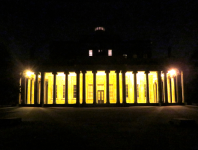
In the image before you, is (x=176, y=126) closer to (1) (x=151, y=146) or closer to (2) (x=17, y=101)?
(1) (x=151, y=146)

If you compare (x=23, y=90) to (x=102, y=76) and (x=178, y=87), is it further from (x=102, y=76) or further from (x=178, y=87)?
(x=178, y=87)

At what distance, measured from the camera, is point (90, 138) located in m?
8.73

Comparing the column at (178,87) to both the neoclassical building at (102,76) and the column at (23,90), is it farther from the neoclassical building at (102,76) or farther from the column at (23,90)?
the column at (23,90)

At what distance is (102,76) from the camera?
37.4 meters

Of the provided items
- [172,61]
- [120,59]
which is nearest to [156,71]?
[172,61]

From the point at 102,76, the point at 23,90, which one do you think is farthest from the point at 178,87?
the point at 23,90

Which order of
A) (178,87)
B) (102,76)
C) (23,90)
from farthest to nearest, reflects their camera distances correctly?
(102,76), (23,90), (178,87)

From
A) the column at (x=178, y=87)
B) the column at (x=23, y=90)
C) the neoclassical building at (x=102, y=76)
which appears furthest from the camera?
the column at (x=23, y=90)

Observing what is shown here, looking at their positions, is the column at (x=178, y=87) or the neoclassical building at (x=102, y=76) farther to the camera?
the column at (x=178, y=87)

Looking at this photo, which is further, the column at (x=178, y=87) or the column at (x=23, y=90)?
the column at (x=23, y=90)

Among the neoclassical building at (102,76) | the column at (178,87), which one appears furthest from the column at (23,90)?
the column at (178,87)

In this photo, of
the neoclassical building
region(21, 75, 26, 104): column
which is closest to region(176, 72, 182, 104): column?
the neoclassical building

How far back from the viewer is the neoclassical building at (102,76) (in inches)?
1230

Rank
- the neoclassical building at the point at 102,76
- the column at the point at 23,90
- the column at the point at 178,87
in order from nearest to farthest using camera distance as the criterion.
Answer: the neoclassical building at the point at 102,76
the column at the point at 178,87
the column at the point at 23,90
